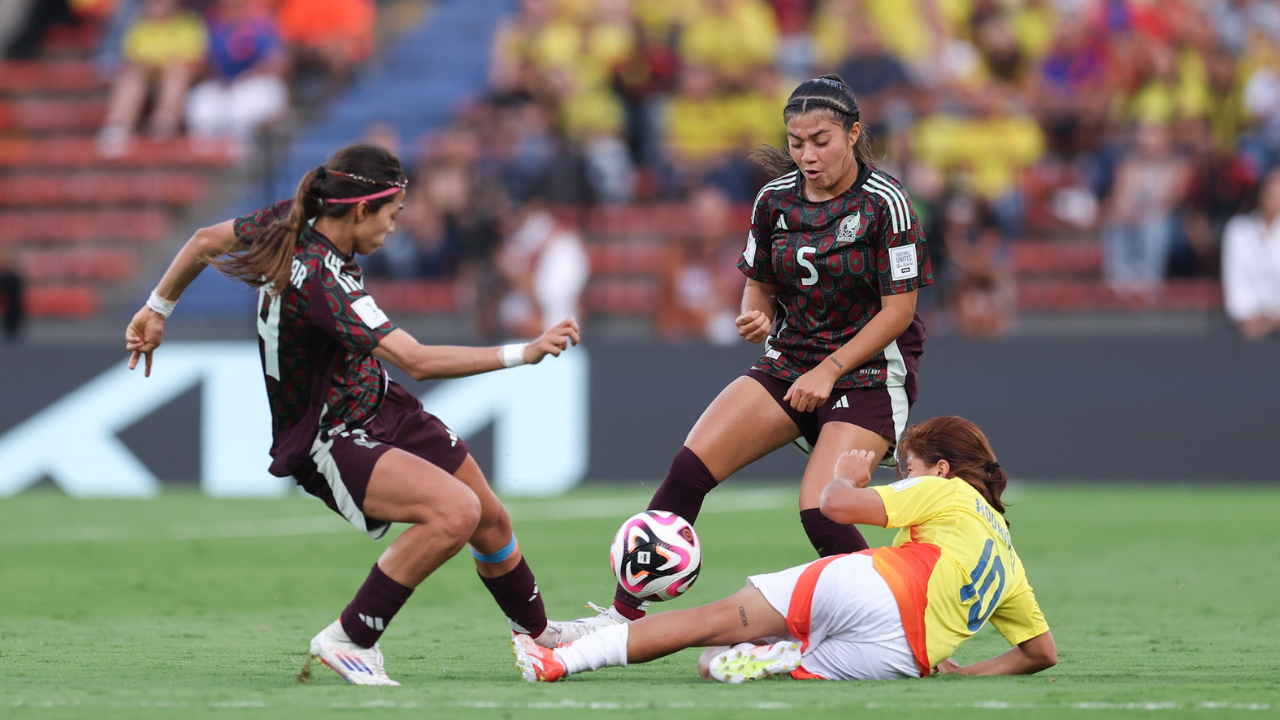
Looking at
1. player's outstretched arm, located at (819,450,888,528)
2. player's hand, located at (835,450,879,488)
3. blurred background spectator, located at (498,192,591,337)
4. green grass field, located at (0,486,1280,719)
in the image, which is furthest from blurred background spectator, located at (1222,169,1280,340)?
player's outstretched arm, located at (819,450,888,528)

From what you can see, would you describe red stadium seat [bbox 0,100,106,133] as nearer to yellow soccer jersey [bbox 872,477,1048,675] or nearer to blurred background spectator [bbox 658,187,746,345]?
blurred background spectator [bbox 658,187,746,345]

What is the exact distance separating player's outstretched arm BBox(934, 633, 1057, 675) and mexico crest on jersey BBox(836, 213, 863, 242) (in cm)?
155

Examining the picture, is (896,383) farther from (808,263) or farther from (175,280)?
(175,280)

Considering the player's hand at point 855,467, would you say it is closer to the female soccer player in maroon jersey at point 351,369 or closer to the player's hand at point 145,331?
the female soccer player in maroon jersey at point 351,369

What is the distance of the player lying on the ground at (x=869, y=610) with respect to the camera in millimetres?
5301

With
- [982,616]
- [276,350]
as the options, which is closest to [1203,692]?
[982,616]

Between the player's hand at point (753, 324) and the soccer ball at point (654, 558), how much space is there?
76 cm

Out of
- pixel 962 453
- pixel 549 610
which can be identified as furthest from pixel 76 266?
pixel 962 453

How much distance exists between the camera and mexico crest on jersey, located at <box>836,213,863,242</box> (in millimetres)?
6016

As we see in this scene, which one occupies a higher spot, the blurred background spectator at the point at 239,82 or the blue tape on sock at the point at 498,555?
the blurred background spectator at the point at 239,82

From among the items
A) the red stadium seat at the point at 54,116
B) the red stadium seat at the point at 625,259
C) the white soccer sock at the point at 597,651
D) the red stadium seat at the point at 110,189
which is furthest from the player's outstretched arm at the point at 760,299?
the red stadium seat at the point at 54,116

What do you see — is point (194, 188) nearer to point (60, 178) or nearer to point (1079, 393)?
point (60, 178)

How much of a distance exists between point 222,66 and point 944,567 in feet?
46.3

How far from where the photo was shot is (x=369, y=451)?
557cm
